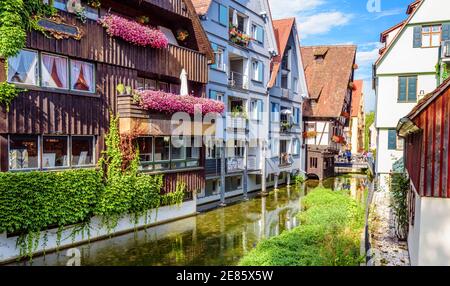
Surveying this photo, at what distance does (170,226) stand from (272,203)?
29.5 ft

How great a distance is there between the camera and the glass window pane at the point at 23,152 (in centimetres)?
1125

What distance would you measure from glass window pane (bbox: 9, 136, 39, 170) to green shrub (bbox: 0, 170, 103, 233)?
474mm

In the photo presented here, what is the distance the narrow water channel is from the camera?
12211 millimetres

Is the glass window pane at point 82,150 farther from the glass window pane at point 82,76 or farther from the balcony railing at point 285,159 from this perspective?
the balcony railing at point 285,159

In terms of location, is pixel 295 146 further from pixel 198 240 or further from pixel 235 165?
pixel 198 240

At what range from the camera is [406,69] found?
22766mm

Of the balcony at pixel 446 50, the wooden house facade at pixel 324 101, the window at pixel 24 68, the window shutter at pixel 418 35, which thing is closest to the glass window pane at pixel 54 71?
the window at pixel 24 68

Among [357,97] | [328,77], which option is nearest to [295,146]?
[328,77]

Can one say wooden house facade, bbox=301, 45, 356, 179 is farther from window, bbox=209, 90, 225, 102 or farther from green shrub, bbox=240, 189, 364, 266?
→ green shrub, bbox=240, 189, 364, 266

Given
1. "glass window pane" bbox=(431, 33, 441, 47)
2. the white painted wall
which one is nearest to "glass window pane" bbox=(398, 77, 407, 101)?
"glass window pane" bbox=(431, 33, 441, 47)

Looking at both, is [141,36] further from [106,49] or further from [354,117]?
[354,117]

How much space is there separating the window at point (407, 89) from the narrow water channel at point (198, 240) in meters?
10.4

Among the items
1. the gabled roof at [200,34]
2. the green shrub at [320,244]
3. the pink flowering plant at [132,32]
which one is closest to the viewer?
the green shrub at [320,244]
